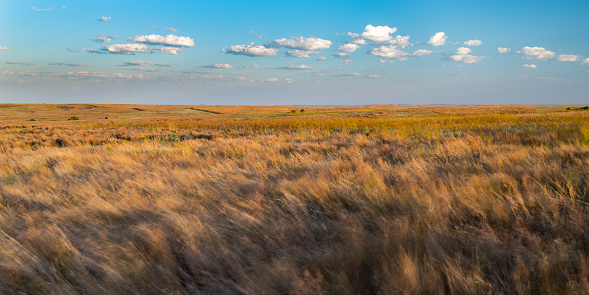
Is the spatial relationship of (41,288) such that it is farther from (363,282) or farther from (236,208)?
(363,282)

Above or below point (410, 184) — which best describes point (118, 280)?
below

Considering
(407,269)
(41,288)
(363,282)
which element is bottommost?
(41,288)

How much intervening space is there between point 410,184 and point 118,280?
122 inches

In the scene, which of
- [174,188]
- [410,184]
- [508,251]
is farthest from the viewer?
[174,188]

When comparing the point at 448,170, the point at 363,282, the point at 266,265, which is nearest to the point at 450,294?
the point at 363,282

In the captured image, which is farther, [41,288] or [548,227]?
[548,227]

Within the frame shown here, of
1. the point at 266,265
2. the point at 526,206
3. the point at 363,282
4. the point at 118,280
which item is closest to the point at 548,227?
the point at 526,206

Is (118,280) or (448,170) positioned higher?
(448,170)

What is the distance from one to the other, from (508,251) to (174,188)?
12.3 ft

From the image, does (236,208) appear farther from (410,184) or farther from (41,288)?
(410,184)

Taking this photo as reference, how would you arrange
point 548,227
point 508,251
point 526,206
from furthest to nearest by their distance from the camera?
point 526,206 → point 548,227 → point 508,251

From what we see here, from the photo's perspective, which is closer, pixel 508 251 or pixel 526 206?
pixel 508 251

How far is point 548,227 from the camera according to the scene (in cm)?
225

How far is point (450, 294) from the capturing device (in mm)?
1663
